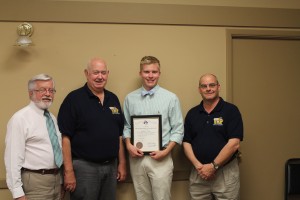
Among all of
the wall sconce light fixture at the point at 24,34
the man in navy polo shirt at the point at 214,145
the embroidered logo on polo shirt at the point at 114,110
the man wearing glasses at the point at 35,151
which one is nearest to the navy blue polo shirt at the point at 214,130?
the man in navy polo shirt at the point at 214,145

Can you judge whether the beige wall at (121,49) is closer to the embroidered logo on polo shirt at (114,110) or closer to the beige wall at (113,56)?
the beige wall at (113,56)

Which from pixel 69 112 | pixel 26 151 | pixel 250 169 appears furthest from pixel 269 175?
pixel 26 151

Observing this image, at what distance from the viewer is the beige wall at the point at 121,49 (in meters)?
3.04

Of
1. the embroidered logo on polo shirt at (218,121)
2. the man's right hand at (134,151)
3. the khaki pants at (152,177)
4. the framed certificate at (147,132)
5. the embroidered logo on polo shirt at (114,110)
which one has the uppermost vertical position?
the embroidered logo on polo shirt at (114,110)

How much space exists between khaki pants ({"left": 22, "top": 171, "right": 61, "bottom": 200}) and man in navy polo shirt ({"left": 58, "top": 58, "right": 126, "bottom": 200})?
194mm

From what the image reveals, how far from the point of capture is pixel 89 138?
271cm

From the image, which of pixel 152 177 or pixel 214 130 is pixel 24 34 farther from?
pixel 214 130

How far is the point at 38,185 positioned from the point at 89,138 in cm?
53

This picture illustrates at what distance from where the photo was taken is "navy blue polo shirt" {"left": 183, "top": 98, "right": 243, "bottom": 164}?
9.36 ft

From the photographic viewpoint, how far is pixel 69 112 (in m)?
2.75

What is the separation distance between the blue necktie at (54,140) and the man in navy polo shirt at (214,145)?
3.62 ft

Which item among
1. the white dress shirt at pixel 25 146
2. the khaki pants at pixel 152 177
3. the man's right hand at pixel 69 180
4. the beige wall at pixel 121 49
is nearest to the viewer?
the white dress shirt at pixel 25 146

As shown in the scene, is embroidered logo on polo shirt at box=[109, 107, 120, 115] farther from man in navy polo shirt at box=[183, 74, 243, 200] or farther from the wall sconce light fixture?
the wall sconce light fixture

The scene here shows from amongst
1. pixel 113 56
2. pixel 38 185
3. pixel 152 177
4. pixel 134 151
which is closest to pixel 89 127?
pixel 134 151
